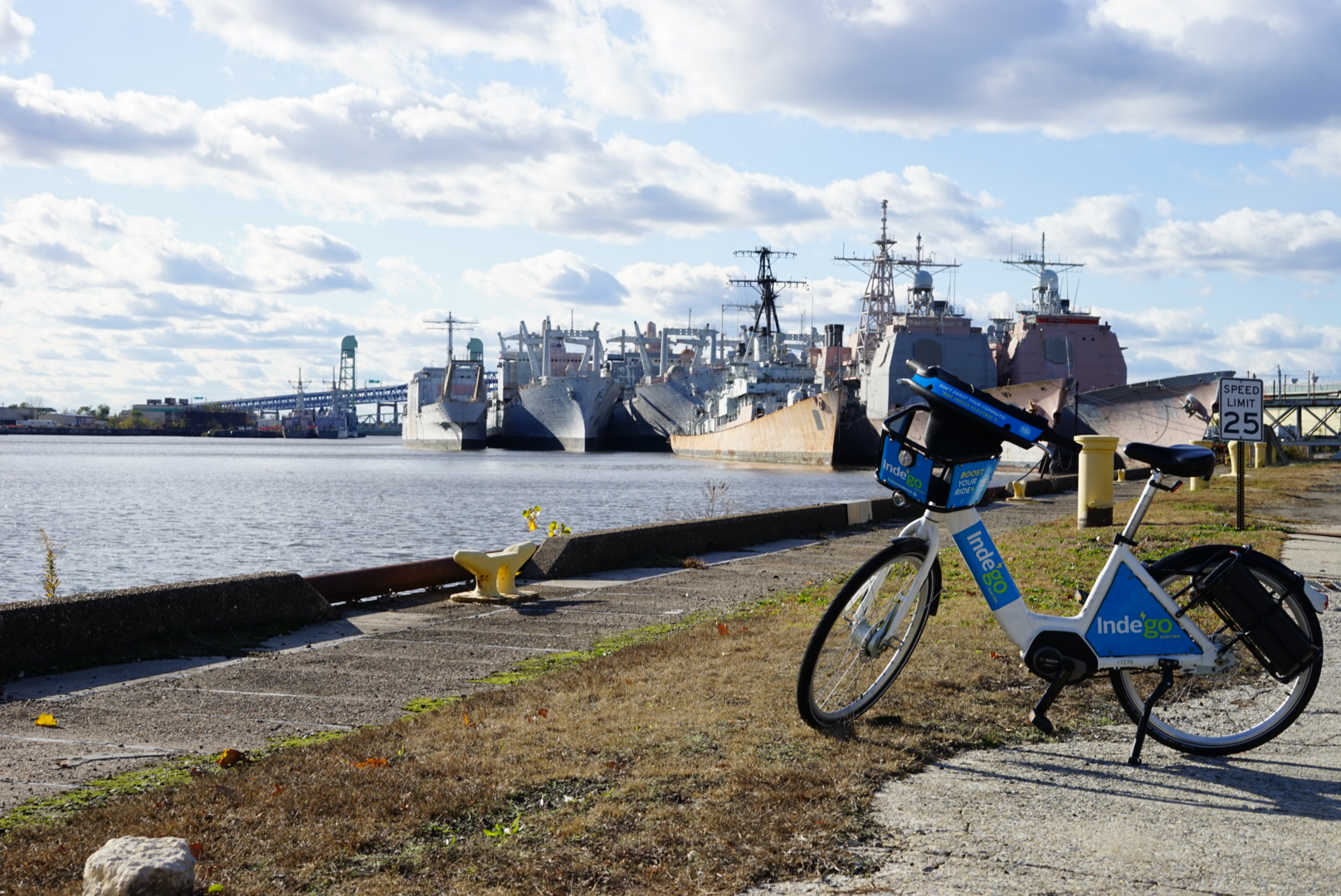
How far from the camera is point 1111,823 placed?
3.63 meters

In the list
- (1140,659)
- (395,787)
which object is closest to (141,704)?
(395,787)

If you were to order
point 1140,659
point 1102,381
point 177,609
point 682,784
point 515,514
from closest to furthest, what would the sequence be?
1. point 682,784
2. point 1140,659
3. point 177,609
4. point 515,514
5. point 1102,381

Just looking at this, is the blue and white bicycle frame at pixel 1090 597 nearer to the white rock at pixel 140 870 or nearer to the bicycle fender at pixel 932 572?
the bicycle fender at pixel 932 572

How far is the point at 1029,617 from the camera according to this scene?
14.6ft

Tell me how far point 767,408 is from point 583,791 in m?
72.5

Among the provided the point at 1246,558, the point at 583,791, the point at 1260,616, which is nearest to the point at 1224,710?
the point at 1260,616

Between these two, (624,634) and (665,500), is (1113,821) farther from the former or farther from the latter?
(665,500)

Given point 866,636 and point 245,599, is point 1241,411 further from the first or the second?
point 245,599

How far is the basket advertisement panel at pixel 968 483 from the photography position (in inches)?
175

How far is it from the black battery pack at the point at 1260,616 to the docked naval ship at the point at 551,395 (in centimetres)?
9468

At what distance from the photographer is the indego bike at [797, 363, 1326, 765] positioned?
4.42 m

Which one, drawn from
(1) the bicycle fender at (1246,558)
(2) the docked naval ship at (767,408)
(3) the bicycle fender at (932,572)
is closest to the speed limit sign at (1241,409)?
(1) the bicycle fender at (1246,558)

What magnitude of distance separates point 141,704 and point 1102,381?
2596 inches

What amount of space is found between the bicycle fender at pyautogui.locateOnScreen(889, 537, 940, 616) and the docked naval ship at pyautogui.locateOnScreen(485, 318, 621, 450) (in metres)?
94.4
